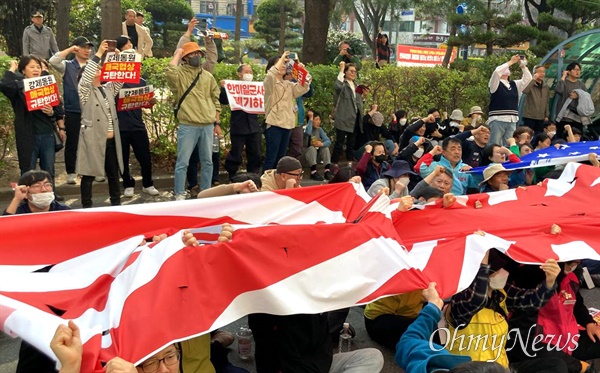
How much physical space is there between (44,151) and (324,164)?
436 cm

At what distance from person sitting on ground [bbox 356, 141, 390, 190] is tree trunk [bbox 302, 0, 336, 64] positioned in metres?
6.81


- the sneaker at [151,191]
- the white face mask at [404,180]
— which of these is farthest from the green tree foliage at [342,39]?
the white face mask at [404,180]

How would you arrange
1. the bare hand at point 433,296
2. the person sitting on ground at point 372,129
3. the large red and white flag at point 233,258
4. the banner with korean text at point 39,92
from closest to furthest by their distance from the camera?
the large red and white flag at point 233,258 < the bare hand at point 433,296 < the banner with korean text at point 39,92 < the person sitting on ground at point 372,129

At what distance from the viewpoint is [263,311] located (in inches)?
151

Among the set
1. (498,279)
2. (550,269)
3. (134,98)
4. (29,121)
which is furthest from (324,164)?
(550,269)

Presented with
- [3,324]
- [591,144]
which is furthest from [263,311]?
[591,144]

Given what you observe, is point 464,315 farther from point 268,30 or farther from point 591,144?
point 268,30

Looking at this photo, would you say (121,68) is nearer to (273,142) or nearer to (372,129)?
(273,142)

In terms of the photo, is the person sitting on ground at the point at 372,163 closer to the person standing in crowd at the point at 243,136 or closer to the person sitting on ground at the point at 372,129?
the person standing in crowd at the point at 243,136

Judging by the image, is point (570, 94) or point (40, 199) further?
point (570, 94)

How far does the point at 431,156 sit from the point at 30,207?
426 centimetres

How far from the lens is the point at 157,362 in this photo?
130 inches

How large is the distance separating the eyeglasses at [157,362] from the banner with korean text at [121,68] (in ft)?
16.3

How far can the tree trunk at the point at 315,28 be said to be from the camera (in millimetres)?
13906
